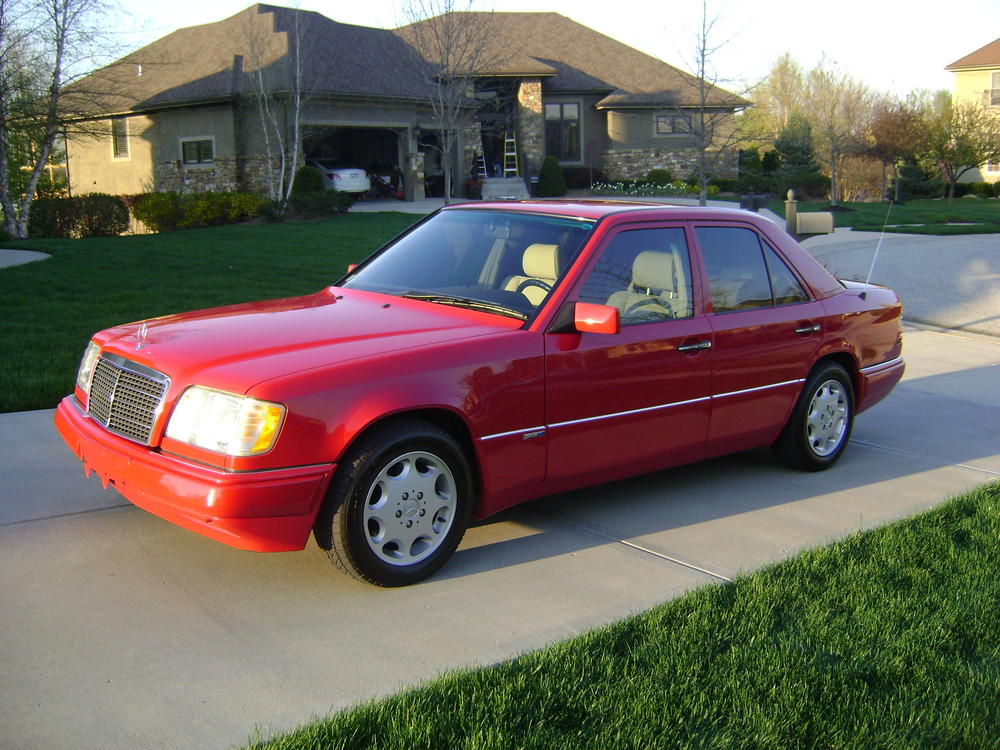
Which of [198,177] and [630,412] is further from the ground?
[198,177]

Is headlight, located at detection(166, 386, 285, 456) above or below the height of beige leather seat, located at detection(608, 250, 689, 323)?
below

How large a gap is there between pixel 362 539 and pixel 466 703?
3.64ft

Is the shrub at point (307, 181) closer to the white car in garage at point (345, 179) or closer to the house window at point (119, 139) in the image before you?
the white car in garage at point (345, 179)

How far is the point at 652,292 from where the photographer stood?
18.3ft

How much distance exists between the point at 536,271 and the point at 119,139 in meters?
34.2

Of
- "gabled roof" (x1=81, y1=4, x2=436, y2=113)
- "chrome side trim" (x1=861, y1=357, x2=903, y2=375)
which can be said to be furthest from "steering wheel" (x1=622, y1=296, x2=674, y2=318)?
"gabled roof" (x1=81, y1=4, x2=436, y2=113)

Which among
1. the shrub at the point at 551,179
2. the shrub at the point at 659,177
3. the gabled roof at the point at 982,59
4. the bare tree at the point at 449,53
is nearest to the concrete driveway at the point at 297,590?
the bare tree at the point at 449,53

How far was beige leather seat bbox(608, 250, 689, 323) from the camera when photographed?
5414 mm

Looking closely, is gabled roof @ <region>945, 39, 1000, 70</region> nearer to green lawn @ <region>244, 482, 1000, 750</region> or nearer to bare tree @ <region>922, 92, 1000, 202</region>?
bare tree @ <region>922, 92, 1000, 202</region>

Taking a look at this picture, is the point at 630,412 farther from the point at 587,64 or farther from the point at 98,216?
the point at 587,64

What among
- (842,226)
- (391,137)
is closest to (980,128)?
(842,226)

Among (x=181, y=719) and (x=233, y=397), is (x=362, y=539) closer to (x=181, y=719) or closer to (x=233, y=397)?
(x=233, y=397)

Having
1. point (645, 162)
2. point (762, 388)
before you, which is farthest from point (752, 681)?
point (645, 162)

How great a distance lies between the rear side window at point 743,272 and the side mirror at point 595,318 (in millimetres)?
1179
